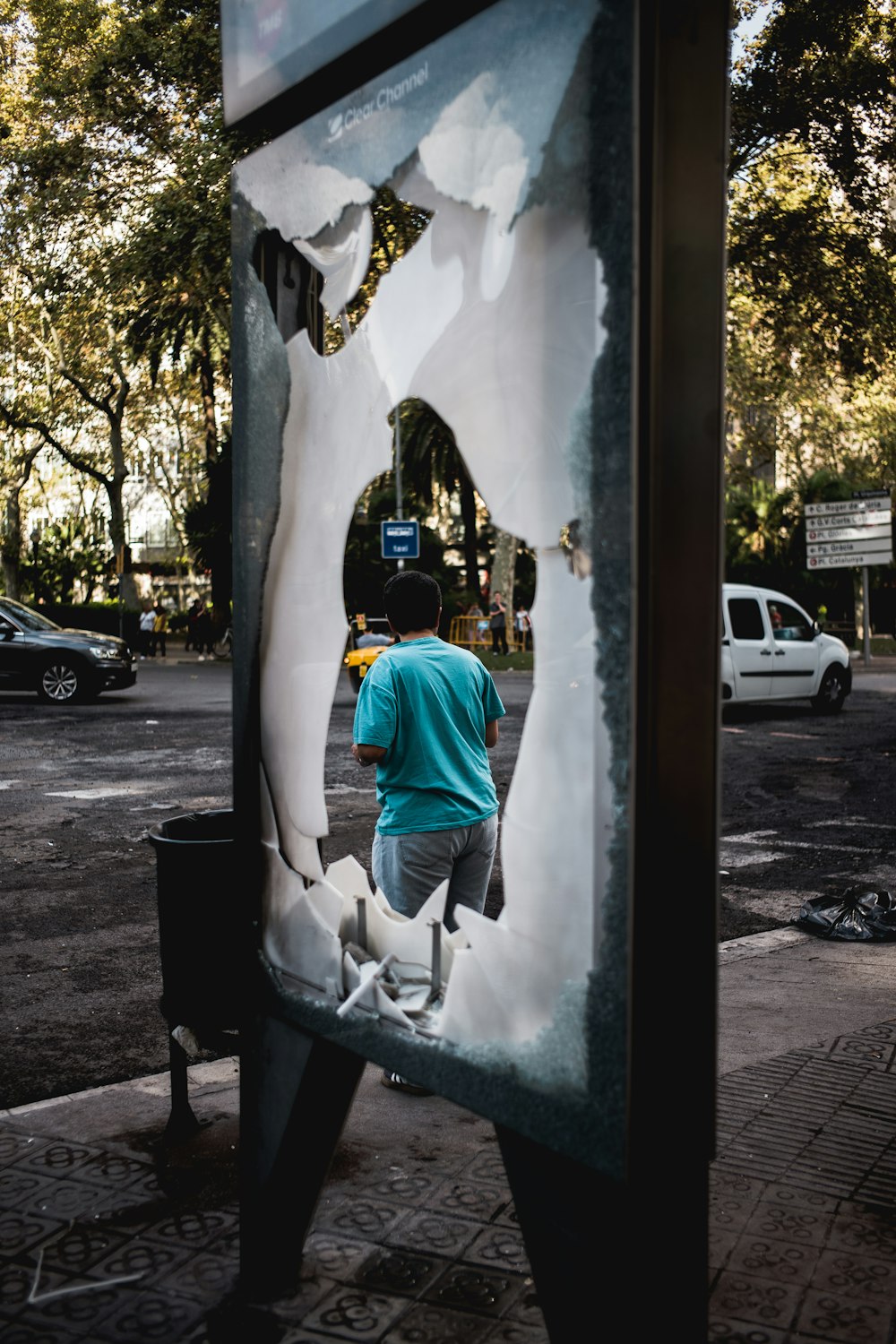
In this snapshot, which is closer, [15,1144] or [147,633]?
[15,1144]

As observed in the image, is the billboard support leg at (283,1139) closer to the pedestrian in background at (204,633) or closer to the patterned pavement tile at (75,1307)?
the patterned pavement tile at (75,1307)

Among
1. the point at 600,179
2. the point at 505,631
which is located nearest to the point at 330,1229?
the point at 600,179

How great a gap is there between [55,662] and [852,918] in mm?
15420

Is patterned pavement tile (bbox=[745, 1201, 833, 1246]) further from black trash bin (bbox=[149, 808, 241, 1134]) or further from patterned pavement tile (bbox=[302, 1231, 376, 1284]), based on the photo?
black trash bin (bbox=[149, 808, 241, 1134])

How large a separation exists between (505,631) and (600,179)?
102 ft

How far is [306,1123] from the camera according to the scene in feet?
10.0

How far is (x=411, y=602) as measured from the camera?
13.9 feet

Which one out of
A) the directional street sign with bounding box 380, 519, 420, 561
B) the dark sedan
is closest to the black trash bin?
the dark sedan

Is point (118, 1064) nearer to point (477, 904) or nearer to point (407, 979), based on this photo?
point (477, 904)

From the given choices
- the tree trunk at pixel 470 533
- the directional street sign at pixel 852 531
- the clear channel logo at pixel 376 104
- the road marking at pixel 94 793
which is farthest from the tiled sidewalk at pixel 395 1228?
the tree trunk at pixel 470 533

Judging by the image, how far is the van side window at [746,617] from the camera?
18.0 m

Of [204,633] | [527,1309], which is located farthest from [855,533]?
[527,1309]

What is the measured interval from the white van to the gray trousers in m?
13.5

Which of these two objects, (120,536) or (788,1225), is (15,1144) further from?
(120,536)
